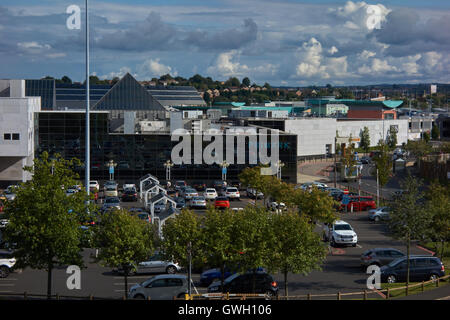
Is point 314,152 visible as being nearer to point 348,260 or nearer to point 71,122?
point 71,122

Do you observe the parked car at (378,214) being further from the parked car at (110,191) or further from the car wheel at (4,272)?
the car wheel at (4,272)

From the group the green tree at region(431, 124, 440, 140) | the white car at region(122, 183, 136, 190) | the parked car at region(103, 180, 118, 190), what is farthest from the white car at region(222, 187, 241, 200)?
the green tree at region(431, 124, 440, 140)

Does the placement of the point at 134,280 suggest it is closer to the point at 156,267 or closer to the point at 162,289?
the point at 156,267

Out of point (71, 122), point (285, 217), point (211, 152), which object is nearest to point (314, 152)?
point (211, 152)

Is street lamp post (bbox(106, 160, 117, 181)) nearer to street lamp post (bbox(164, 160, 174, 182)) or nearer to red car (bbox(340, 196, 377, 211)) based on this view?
street lamp post (bbox(164, 160, 174, 182))

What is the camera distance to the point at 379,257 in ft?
85.0

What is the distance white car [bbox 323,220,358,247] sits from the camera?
101 ft

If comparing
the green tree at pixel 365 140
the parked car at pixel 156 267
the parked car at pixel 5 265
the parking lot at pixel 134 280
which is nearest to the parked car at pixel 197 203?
the parking lot at pixel 134 280

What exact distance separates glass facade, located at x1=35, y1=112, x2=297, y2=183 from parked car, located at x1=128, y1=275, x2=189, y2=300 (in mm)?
32675

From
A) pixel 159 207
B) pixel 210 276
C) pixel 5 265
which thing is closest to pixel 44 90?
pixel 159 207

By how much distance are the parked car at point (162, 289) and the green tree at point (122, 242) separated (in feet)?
1.60

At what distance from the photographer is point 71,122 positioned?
53688mm

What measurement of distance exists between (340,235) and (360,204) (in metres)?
12.5

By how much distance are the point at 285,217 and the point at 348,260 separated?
24.5ft
